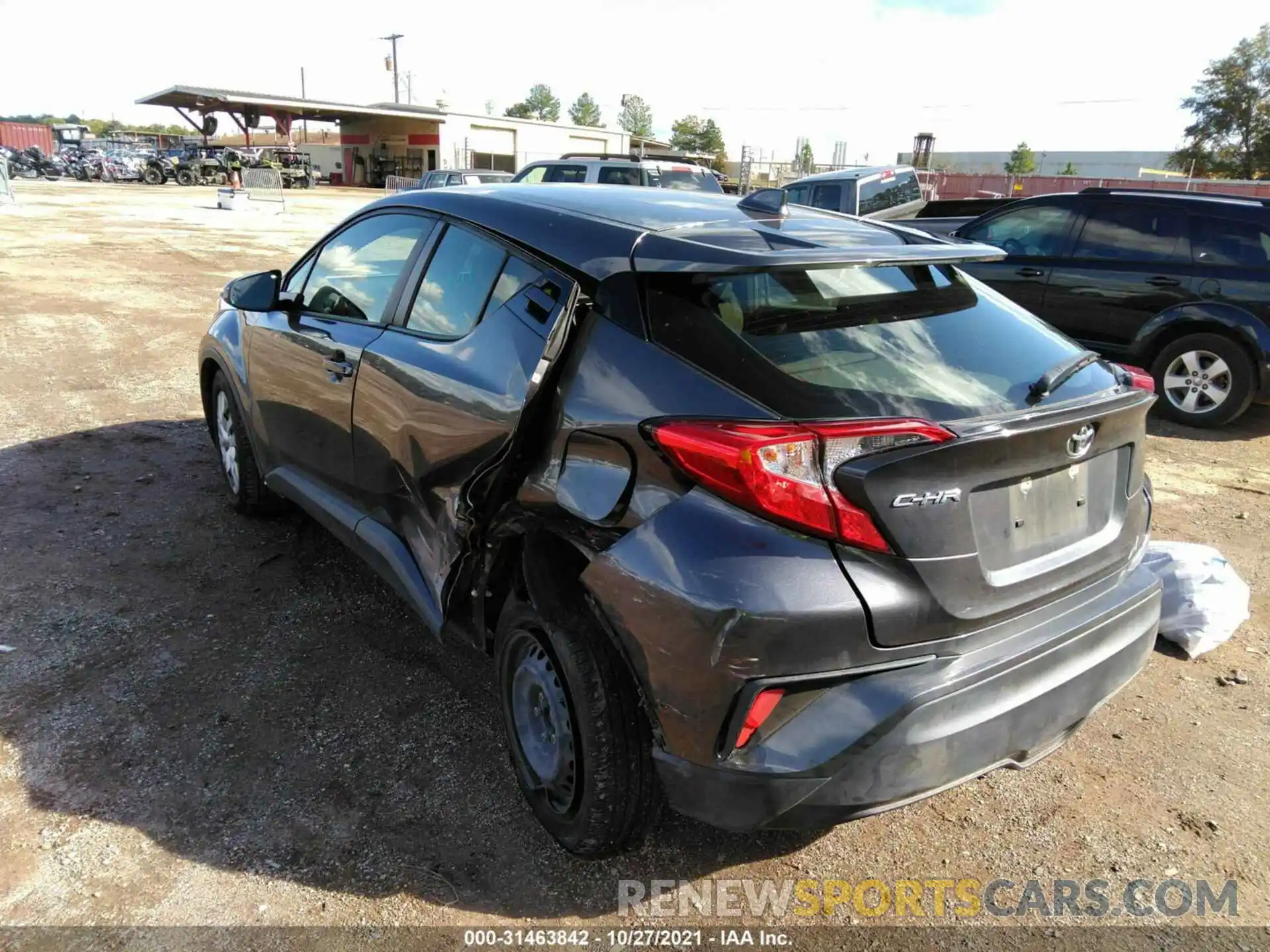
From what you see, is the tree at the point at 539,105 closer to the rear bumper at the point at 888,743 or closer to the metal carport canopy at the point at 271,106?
the metal carport canopy at the point at 271,106

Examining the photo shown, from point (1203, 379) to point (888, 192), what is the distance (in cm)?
820

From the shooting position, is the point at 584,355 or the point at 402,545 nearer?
the point at 584,355

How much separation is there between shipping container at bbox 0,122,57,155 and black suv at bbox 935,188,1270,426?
57724 mm

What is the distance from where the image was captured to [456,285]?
9.82ft

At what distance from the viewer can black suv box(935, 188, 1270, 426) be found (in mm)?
6703

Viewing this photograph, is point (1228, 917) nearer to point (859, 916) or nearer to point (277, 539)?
point (859, 916)

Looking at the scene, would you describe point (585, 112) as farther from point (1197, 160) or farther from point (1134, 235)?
point (1134, 235)

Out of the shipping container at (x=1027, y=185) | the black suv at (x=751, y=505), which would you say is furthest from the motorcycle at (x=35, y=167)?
the black suv at (x=751, y=505)

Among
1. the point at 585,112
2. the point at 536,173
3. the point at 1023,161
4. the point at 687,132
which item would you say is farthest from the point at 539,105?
the point at 536,173

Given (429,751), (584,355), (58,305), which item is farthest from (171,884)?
(58,305)

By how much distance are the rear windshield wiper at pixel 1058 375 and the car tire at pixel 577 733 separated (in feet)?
4.23

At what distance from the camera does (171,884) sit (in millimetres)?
2381

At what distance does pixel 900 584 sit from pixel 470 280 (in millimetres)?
1727

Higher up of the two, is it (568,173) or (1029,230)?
(568,173)
